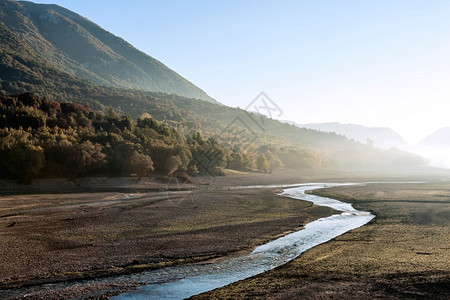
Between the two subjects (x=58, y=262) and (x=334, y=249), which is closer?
(x=58, y=262)

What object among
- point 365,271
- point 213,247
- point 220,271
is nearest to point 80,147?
point 213,247

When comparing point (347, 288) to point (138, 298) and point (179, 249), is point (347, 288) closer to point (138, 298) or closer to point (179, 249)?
point (138, 298)

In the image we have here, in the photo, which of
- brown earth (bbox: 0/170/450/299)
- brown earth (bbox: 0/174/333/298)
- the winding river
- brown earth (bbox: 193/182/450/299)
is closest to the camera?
brown earth (bbox: 193/182/450/299)

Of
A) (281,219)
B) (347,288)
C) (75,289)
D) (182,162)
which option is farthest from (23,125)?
(347,288)

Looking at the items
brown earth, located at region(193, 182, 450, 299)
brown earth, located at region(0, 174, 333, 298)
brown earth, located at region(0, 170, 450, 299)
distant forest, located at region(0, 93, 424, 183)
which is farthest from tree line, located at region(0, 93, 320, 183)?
brown earth, located at region(193, 182, 450, 299)

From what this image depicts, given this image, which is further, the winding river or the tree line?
the tree line

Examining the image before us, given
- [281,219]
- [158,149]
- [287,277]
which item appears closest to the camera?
[287,277]

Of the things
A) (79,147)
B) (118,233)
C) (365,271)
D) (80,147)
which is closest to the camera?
(365,271)

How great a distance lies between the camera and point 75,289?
18.1 meters

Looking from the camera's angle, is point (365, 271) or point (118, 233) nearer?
point (365, 271)

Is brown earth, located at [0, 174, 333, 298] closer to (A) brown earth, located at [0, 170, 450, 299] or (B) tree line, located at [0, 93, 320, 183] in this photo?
(A) brown earth, located at [0, 170, 450, 299]

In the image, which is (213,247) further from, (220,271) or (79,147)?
(79,147)

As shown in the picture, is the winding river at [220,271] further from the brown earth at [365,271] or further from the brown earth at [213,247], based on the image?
the brown earth at [365,271]

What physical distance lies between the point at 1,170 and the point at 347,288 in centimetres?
7507
